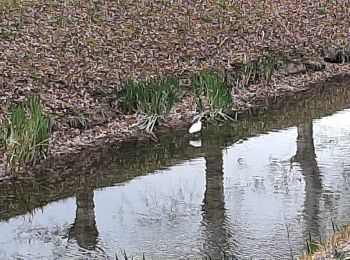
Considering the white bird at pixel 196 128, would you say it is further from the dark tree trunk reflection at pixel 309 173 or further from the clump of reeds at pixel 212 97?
the dark tree trunk reflection at pixel 309 173

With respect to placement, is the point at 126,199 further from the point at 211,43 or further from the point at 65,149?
the point at 211,43

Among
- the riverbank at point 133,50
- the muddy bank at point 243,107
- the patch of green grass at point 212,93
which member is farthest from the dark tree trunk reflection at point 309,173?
the riverbank at point 133,50

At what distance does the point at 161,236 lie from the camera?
270 inches

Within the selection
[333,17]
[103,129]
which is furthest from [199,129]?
[333,17]

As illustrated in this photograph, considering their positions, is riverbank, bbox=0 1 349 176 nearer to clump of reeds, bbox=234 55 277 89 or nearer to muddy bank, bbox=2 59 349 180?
muddy bank, bbox=2 59 349 180

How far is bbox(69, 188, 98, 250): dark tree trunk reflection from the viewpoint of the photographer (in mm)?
6856

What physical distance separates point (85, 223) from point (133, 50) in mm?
7003

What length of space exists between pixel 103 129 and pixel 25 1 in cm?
518

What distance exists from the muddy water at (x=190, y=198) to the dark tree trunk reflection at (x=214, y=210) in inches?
0.4

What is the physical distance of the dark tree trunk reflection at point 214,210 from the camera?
6.57 m

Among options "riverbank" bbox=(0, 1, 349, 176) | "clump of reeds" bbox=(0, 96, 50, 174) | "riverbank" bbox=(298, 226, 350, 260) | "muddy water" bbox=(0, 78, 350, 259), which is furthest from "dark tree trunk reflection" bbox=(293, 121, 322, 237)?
"clump of reeds" bbox=(0, 96, 50, 174)

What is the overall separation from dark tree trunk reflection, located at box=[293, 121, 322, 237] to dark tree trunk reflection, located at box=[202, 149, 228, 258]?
811mm

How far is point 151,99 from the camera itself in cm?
1088

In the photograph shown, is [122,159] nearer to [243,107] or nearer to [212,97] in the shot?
[212,97]
